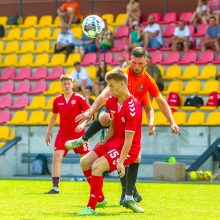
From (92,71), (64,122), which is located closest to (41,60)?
(92,71)

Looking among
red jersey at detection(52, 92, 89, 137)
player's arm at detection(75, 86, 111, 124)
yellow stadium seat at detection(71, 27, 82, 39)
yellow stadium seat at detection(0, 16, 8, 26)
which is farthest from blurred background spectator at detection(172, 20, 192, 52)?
player's arm at detection(75, 86, 111, 124)

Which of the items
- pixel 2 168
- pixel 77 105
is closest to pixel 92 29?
pixel 77 105

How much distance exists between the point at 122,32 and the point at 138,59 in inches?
646

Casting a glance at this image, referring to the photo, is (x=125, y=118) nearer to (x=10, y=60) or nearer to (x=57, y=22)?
(x=10, y=60)

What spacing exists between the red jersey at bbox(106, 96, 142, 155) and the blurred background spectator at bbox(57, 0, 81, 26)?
58.9 ft

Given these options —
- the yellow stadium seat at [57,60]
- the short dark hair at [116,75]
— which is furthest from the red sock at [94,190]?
the yellow stadium seat at [57,60]

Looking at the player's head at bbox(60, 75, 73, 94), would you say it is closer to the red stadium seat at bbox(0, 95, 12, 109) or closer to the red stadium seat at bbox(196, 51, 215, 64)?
the red stadium seat at bbox(196, 51, 215, 64)

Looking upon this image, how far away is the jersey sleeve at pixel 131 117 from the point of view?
38.6 ft

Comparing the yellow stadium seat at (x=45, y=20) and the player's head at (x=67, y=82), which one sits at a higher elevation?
the yellow stadium seat at (x=45, y=20)

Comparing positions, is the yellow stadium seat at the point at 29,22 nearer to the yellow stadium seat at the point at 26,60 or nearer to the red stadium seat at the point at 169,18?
the yellow stadium seat at the point at 26,60

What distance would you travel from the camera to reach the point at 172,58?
2683 cm

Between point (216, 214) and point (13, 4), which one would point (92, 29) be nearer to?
point (216, 214)

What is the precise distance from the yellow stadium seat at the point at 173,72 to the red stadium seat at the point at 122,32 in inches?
125

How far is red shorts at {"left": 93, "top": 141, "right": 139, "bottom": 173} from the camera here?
39.3 ft
